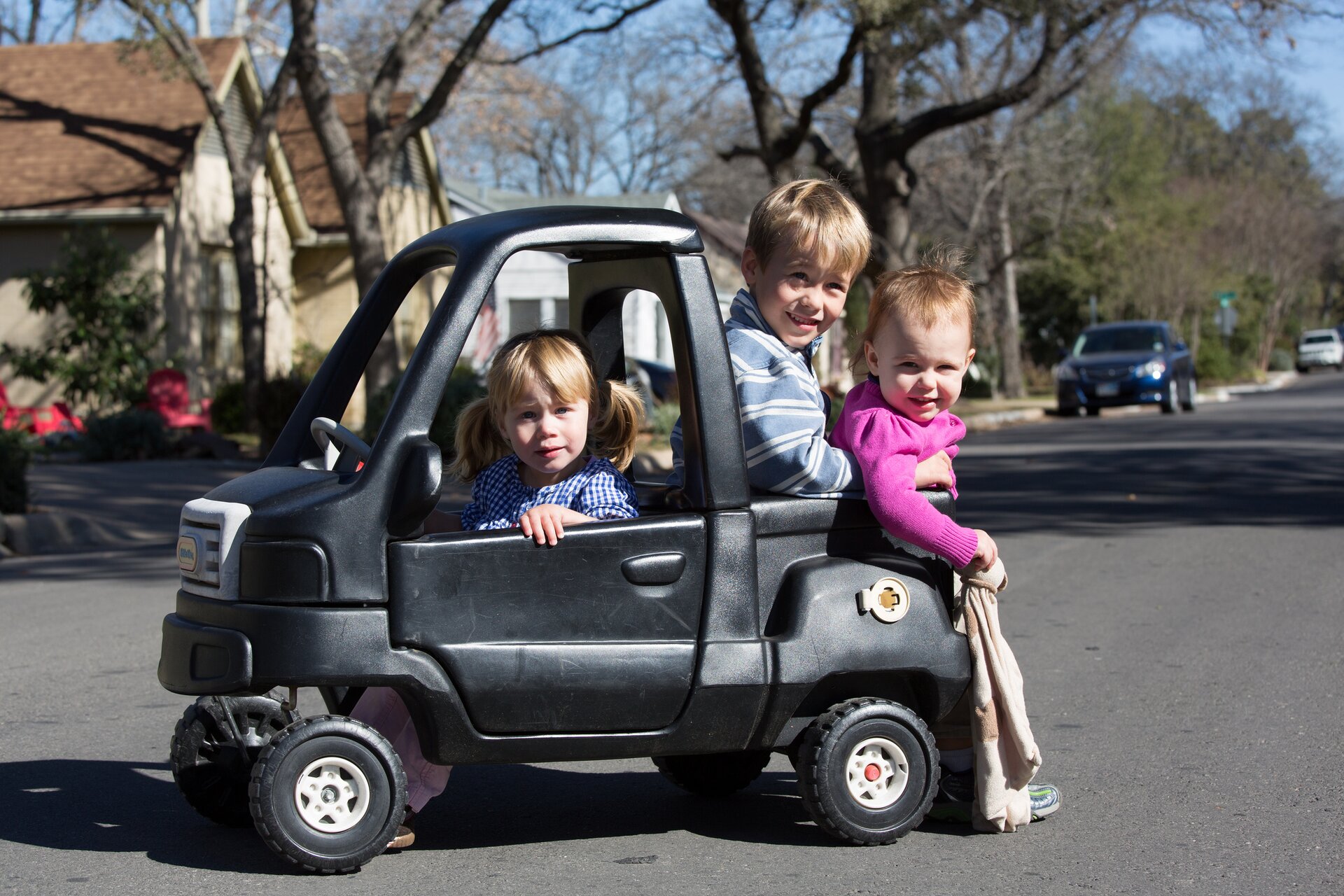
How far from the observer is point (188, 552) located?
3807mm

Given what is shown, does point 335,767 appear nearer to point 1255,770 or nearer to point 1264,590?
point 1255,770

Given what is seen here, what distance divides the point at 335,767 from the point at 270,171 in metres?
23.8

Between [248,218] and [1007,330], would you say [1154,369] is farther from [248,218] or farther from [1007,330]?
[248,218]

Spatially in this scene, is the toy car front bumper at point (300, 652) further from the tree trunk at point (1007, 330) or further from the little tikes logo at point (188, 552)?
the tree trunk at point (1007, 330)

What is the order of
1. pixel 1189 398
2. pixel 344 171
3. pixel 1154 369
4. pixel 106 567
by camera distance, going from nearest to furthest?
pixel 106 567, pixel 344 171, pixel 1154 369, pixel 1189 398

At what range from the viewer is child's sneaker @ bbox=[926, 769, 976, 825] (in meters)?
4.13

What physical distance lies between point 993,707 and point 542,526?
1.33 meters

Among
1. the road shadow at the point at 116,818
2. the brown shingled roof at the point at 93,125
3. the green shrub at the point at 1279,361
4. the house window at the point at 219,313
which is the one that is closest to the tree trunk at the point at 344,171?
→ the brown shingled roof at the point at 93,125

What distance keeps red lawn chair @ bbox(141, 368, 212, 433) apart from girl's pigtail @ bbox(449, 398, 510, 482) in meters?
17.9

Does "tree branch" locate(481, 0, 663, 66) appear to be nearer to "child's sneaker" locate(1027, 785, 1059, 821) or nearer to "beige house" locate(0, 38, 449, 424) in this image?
"beige house" locate(0, 38, 449, 424)

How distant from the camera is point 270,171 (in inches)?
1019

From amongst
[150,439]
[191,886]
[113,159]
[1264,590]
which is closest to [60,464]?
[150,439]

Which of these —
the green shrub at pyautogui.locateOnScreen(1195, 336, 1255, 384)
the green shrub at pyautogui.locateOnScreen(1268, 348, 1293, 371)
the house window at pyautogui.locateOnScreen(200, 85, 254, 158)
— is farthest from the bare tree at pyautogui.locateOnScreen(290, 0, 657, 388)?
the green shrub at pyautogui.locateOnScreen(1268, 348, 1293, 371)

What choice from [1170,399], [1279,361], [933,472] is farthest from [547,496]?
[1279,361]
